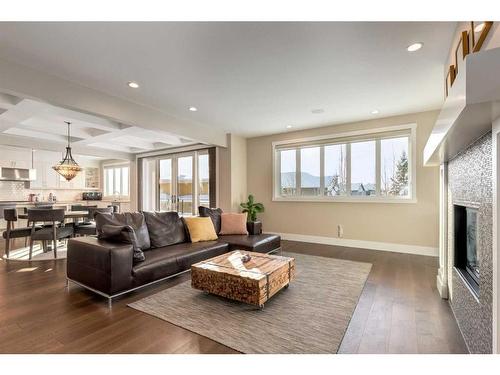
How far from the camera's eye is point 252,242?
3783mm

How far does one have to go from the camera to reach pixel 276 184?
6.18 metres

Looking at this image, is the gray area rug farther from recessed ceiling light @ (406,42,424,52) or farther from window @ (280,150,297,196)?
window @ (280,150,297,196)

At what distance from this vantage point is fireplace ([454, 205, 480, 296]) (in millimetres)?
1980

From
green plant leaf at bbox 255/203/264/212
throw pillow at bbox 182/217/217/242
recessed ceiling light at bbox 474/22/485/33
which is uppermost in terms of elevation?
recessed ceiling light at bbox 474/22/485/33

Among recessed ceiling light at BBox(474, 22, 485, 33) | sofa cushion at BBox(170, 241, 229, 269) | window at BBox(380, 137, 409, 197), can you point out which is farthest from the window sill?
recessed ceiling light at BBox(474, 22, 485, 33)

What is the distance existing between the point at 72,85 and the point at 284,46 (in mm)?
2833

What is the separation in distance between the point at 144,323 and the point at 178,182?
5.49 m

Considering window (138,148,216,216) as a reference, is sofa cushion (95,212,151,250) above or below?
below

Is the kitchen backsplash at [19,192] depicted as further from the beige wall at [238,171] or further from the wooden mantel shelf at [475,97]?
the wooden mantel shelf at [475,97]

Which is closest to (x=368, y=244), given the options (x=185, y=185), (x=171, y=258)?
(x=171, y=258)

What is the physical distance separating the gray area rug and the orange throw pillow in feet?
5.01

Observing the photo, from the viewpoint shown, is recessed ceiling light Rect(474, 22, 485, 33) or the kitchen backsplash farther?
the kitchen backsplash
